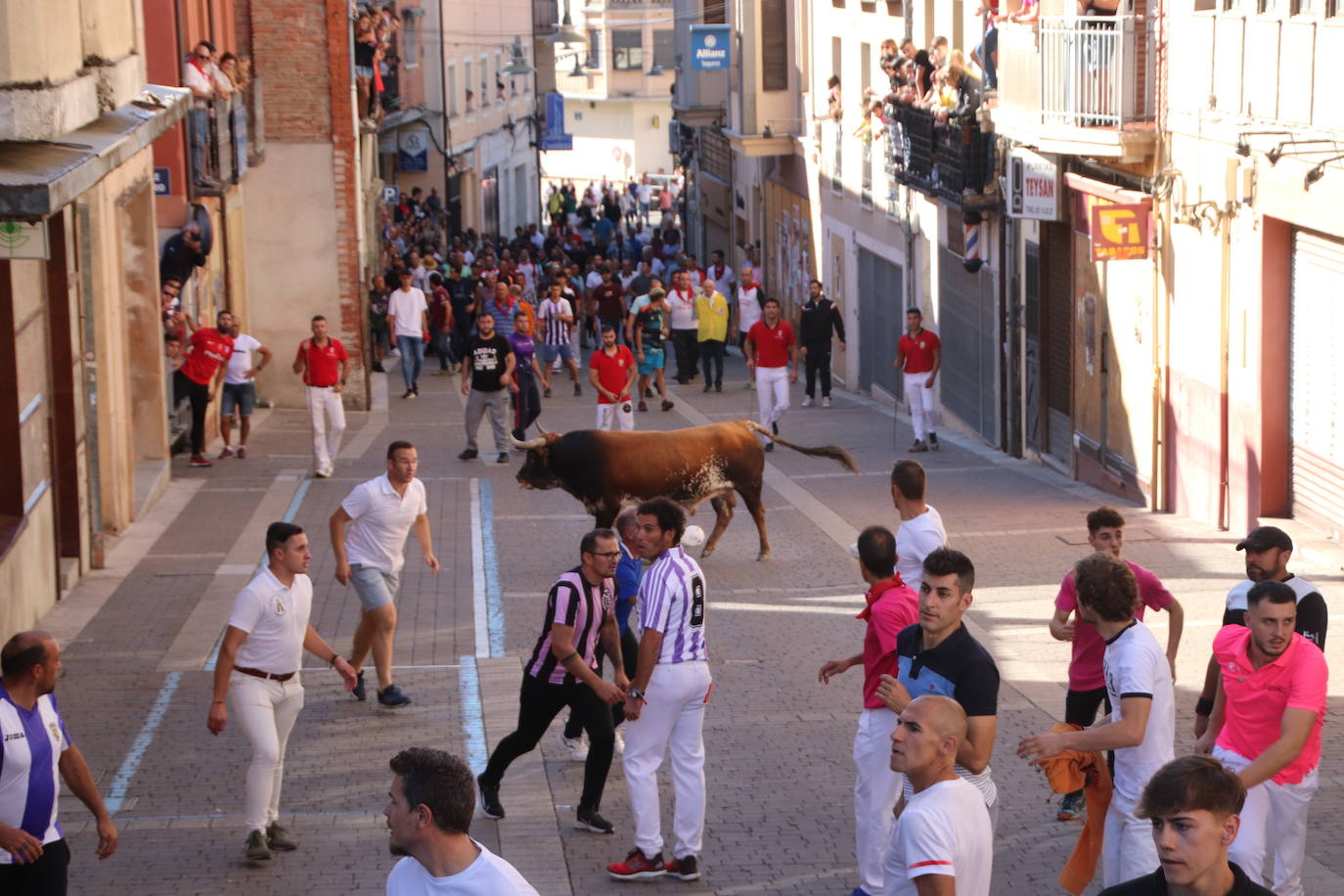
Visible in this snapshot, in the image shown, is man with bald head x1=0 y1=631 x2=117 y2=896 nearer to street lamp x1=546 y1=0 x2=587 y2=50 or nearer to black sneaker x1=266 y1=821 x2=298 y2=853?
black sneaker x1=266 y1=821 x2=298 y2=853

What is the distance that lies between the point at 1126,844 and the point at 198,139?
19129 mm

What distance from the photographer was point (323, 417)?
21.8m

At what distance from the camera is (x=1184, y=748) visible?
10.6 m

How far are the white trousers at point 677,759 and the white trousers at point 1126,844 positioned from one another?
7.05 ft

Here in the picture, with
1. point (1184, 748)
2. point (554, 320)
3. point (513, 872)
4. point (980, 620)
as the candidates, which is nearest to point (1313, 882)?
point (1184, 748)

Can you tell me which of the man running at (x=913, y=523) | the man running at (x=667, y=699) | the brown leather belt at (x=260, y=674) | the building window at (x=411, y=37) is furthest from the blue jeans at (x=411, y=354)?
the building window at (x=411, y=37)

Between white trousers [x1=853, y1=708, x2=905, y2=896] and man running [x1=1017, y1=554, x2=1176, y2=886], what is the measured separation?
3.38ft

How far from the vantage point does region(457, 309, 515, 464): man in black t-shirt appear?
73.9ft

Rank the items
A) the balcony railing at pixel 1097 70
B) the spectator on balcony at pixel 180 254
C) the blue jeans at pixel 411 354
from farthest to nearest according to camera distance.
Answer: the blue jeans at pixel 411 354 < the spectator on balcony at pixel 180 254 < the balcony railing at pixel 1097 70

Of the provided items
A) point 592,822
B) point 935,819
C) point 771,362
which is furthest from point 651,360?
point 935,819

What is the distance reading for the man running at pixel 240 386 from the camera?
23250mm

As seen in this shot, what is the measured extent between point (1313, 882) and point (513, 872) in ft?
15.2

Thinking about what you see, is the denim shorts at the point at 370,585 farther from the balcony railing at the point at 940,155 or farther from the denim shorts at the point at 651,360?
the denim shorts at the point at 651,360

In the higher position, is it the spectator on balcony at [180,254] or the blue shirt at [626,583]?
the spectator on balcony at [180,254]
